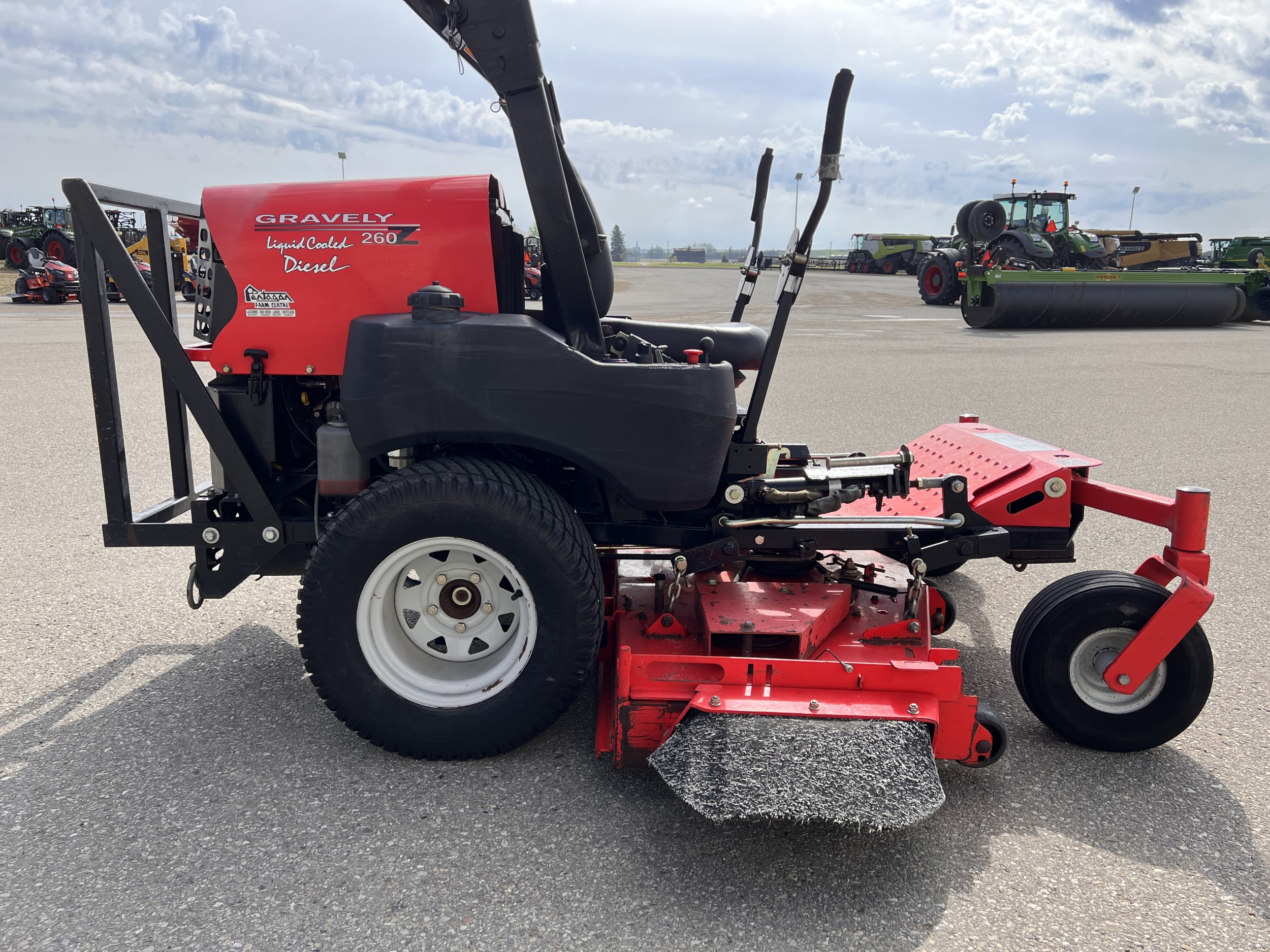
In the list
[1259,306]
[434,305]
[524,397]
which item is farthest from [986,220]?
[1259,306]

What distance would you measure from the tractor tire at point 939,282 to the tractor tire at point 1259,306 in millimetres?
5797

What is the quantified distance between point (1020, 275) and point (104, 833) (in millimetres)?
16934

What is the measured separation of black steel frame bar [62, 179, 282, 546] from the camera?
8.93 feet

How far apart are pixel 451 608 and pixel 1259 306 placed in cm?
2179

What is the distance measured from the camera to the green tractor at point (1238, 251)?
2517 cm

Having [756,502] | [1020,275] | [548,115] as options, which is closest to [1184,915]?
[756,502]

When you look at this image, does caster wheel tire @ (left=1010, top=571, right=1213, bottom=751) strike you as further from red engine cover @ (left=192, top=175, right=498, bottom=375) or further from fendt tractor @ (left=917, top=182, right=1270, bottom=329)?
fendt tractor @ (left=917, top=182, right=1270, bottom=329)

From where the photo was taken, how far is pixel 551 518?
8.59 ft

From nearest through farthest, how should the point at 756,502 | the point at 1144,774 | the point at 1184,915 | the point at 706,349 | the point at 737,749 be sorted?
the point at 1184,915
the point at 737,749
the point at 1144,774
the point at 756,502
the point at 706,349

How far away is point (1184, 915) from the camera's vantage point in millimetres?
2146

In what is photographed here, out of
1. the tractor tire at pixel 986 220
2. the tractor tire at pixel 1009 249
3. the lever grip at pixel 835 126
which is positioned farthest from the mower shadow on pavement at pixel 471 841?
the tractor tire at pixel 1009 249

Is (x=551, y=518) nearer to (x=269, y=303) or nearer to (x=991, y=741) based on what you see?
(x=269, y=303)

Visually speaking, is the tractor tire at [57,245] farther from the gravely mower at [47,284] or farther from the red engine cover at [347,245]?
the red engine cover at [347,245]

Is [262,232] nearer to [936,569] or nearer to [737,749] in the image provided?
[737,749]
